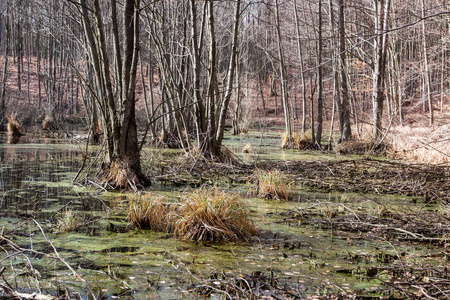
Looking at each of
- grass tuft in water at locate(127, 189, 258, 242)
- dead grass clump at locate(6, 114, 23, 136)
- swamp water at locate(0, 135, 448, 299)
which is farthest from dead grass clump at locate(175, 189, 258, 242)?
dead grass clump at locate(6, 114, 23, 136)

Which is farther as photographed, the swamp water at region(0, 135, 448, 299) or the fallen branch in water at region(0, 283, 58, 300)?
the swamp water at region(0, 135, 448, 299)

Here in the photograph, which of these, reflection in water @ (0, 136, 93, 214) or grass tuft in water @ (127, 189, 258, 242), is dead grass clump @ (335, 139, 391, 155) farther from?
grass tuft in water @ (127, 189, 258, 242)

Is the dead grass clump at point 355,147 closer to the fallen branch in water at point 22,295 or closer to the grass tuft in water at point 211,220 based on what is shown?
the grass tuft in water at point 211,220

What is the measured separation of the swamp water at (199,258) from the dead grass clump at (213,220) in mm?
175

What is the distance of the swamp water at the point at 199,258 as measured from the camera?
364 cm

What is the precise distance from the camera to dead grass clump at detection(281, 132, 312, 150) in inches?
704

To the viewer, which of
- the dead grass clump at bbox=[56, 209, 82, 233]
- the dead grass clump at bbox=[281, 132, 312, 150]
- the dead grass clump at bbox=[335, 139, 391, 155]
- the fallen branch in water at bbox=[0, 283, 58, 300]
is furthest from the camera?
the dead grass clump at bbox=[281, 132, 312, 150]

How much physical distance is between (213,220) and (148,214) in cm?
107

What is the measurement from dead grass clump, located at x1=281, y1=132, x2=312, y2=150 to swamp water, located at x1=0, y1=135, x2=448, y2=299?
10.4m

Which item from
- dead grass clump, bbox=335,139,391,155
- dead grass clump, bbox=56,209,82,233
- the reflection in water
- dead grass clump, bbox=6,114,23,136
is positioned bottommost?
Result: dead grass clump, bbox=56,209,82,233

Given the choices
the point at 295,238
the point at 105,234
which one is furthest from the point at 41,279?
the point at 295,238

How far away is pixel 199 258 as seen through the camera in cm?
455

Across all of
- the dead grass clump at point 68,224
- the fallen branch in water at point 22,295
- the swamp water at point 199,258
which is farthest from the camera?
the dead grass clump at point 68,224

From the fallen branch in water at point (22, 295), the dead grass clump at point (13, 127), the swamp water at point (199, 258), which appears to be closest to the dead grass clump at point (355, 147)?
the swamp water at point (199, 258)
